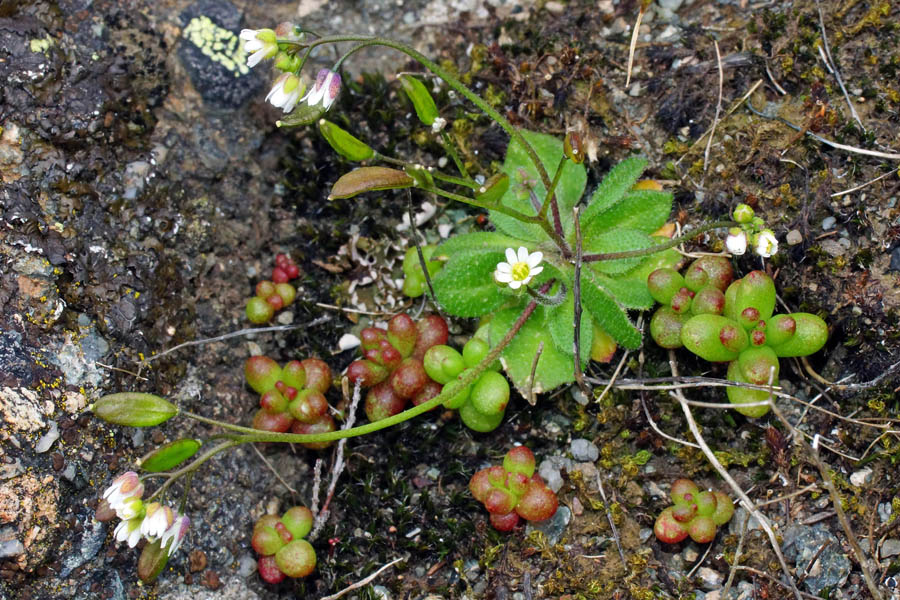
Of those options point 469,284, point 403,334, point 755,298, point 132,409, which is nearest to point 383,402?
point 403,334

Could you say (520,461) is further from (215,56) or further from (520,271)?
(215,56)

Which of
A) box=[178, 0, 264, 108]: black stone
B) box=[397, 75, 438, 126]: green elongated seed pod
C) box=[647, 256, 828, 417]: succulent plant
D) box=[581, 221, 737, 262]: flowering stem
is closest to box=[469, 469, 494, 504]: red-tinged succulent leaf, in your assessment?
box=[647, 256, 828, 417]: succulent plant

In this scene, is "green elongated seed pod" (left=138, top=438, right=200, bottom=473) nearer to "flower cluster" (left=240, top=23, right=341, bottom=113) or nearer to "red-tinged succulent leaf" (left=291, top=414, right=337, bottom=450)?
"red-tinged succulent leaf" (left=291, top=414, right=337, bottom=450)

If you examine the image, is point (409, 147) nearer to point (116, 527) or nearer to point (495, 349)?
point (495, 349)

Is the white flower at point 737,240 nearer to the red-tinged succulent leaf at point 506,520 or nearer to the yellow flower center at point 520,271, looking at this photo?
the yellow flower center at point 520,271

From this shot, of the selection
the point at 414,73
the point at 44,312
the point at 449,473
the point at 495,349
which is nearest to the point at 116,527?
the point at 44,312

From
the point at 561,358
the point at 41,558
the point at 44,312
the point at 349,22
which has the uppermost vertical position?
the point at 349,22
